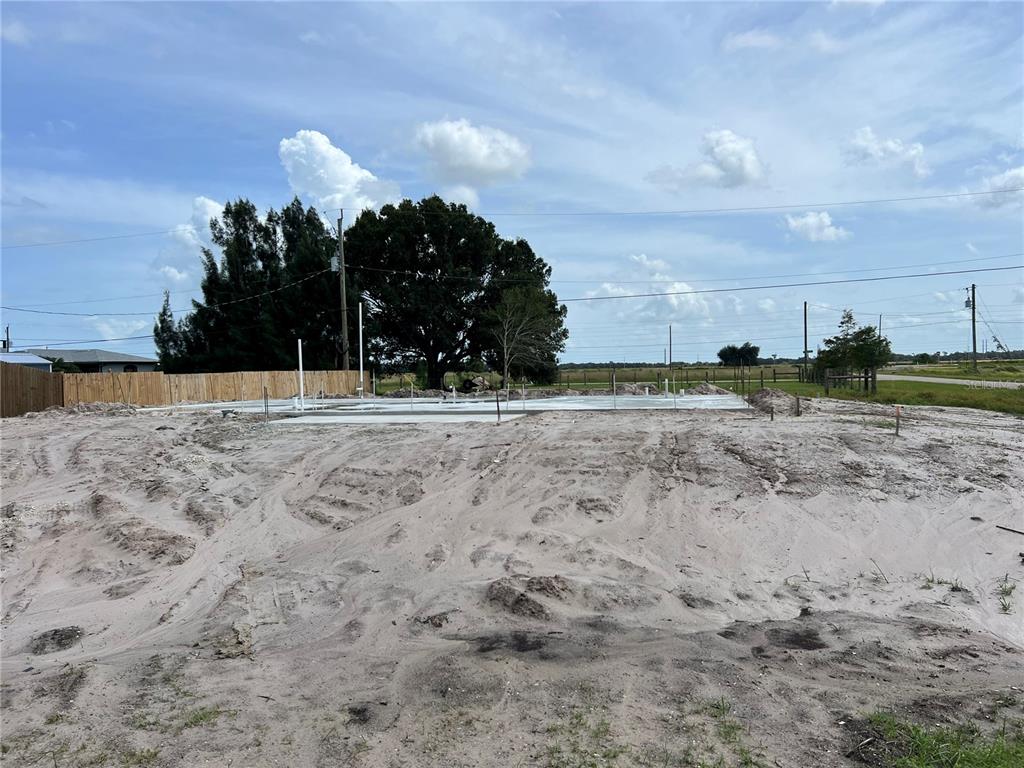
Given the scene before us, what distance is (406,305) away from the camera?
46.7 meters

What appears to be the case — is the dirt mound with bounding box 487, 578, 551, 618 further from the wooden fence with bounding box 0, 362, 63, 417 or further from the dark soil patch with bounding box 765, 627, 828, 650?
the wooden fence with bounding box 0, 362, 63, 417

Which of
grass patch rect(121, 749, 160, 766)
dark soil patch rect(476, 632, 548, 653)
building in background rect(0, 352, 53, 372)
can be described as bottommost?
dark soil patch rect(476, 632, 548, 653)

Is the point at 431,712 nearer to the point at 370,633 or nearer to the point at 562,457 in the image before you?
the point at 370,633

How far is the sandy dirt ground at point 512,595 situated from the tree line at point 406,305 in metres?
31.8

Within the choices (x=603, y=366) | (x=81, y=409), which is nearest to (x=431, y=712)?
(x=81, y=409)

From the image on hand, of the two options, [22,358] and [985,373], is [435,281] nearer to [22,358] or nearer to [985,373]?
[22,358]

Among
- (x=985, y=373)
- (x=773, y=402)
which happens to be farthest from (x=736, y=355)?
(x=773, y=402)

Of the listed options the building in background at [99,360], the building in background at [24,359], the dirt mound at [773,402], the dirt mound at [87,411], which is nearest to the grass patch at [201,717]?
the dirt mound at [773,402]

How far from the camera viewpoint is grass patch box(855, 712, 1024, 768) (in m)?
4.10

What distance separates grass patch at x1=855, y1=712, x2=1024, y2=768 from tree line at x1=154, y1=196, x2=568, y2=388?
39733 millimetres

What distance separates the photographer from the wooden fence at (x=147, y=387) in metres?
27.2

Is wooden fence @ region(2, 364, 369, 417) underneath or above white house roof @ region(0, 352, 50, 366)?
underneath

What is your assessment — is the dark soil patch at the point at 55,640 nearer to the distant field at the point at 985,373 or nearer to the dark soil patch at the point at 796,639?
the dark soil patch at the point at 796,639

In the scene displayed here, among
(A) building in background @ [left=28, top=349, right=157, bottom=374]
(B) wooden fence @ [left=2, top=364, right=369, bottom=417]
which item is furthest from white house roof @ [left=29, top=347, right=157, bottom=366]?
(B) wooden fence @ [left=2, top=364, right=369, bottom=417]
